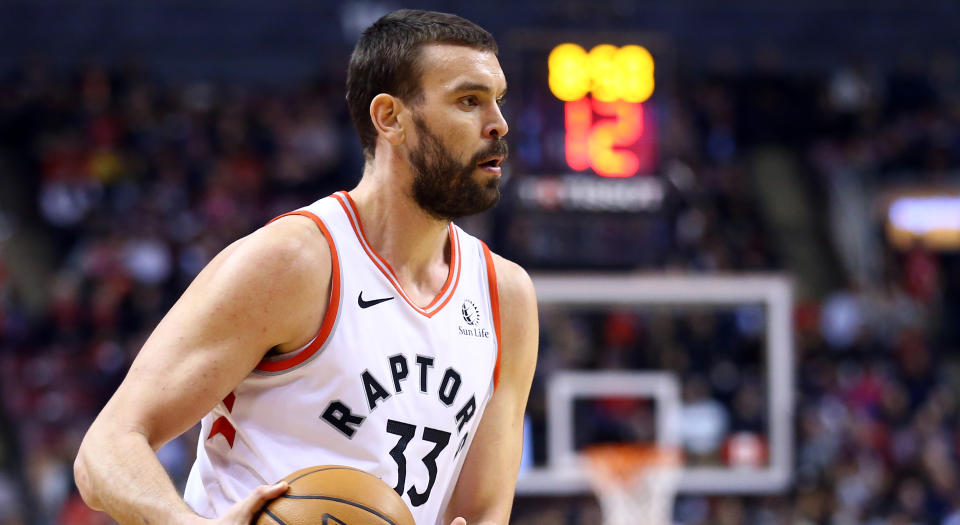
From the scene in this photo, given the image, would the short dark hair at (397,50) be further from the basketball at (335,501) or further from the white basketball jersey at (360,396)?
the basketball at (335,501)

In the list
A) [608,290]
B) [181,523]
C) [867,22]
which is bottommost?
[608,290]

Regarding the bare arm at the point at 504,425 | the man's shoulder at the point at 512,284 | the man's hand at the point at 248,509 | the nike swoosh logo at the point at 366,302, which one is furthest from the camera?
the man's shoulder at the point at 512,284

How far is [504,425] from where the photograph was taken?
3252 mm

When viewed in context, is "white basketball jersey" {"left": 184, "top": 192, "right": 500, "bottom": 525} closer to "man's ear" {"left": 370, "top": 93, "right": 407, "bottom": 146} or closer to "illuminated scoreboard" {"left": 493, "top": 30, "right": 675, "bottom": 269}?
"man's ear" {"left": 370, "top": 93, "right": 407, "bottom": 146}

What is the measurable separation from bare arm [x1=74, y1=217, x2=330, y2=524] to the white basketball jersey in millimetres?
91

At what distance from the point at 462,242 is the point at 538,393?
711 cm

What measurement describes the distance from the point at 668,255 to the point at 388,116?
7607 mm

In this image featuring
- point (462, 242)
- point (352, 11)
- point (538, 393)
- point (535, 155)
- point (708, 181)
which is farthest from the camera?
point (352, 11)

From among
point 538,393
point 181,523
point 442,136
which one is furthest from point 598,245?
point 181,523

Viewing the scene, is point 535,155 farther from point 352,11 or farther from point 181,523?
point 352,11

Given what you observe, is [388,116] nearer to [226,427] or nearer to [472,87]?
[472,87]

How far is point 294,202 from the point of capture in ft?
45.6

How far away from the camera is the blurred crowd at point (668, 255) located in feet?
34.6

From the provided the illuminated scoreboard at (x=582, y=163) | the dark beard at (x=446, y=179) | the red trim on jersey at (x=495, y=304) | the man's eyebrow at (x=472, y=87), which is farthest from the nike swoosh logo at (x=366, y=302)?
the illuminated scoreboard at (x=582, y=163)
